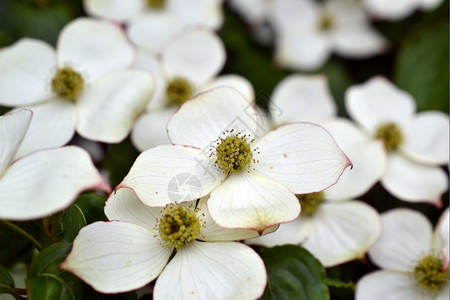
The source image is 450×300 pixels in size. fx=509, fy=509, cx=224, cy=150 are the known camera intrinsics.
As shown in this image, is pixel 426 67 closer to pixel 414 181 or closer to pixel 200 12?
pixel 414 181

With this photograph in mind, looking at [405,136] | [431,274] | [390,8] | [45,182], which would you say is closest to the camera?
[45,182]

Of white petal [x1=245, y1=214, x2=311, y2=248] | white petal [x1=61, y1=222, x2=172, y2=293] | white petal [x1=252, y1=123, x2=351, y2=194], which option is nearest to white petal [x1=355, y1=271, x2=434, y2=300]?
white petal [x1=245, y1=214, x2=311, y2=248]

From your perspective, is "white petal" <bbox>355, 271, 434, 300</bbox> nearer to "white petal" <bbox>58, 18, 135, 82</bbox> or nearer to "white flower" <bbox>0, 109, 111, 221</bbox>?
"white flower" <bbox>0, 109, 111, 221</bbox>

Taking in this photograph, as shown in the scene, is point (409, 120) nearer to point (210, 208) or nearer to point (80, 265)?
point (210, 208)

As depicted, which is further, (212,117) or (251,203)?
(212,117)

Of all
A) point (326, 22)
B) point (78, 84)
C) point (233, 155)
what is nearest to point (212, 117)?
point (233, 155)

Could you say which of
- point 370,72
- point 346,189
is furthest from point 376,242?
point 370,72
